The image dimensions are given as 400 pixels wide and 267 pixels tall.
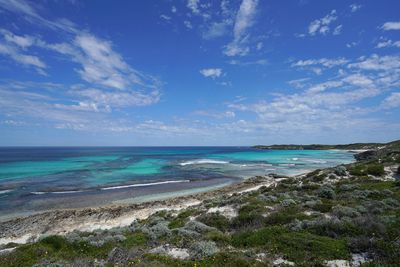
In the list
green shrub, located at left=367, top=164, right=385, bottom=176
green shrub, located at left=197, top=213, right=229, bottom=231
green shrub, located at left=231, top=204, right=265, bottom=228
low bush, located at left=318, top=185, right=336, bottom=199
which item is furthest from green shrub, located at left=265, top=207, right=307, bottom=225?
green shrub, located at left=367, top=164, right=385, bottom=176

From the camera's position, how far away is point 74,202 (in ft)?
83.0

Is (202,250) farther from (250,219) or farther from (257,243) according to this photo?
(250,219)

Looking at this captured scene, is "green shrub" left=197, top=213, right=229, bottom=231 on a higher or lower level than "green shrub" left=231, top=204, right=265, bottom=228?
lower

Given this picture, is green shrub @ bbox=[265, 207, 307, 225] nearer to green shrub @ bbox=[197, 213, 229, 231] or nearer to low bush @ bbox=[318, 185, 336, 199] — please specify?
green shrub @ bbox=[197, 213, 229, 231]

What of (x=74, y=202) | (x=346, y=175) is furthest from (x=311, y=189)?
(x=74, y=202)

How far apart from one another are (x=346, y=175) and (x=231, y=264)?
22.1m

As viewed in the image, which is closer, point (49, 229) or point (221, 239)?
point (221, 239)

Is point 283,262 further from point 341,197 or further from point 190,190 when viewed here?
point 190,190

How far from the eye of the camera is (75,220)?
775 inches

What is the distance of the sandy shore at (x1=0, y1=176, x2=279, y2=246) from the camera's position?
16953 mm

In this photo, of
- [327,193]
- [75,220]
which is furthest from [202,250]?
[75,220]

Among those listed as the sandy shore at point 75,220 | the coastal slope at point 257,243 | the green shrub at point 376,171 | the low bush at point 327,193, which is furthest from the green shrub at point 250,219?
the green shrub at point 376,171

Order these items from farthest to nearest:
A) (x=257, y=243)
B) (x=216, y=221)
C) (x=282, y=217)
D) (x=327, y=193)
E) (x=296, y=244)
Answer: (x=327, y=193), (x=216, y=221), (x=282, y=217), (x=257, y=243), (x=296, y=244)

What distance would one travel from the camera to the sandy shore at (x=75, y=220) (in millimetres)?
16953
